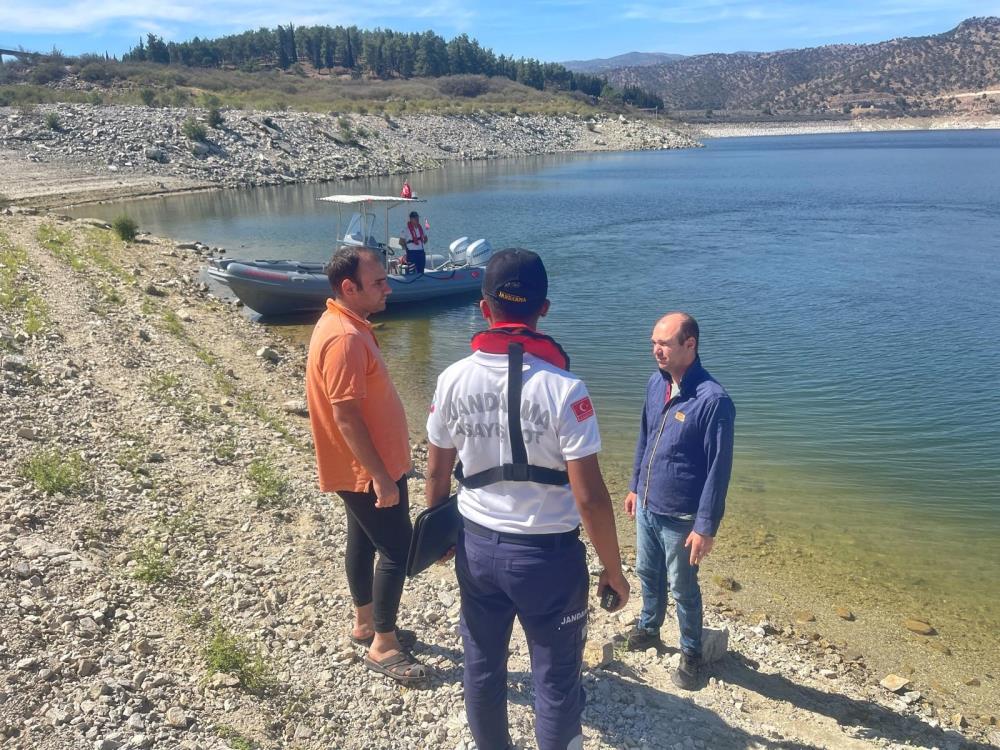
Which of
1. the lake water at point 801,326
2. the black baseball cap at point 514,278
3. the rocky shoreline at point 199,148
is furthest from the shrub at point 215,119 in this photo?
the black baseball cap at point 514,278

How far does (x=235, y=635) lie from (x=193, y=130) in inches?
1834

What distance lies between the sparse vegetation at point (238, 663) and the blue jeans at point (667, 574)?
2164 millimetres

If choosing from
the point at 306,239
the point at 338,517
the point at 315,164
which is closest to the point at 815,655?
the point at 338,517

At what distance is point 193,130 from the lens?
4466 cm

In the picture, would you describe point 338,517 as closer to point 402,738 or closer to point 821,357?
point 402,738

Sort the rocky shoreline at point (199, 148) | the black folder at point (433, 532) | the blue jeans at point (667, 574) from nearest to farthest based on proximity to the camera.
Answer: the black folder at point (433, 532)
the blue jeans at point (667, 574)
the rocky shoreline at point (199, 148)

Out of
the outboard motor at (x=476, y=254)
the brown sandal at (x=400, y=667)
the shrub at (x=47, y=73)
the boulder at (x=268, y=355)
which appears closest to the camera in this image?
the brown sandal at (x=400, y=667)

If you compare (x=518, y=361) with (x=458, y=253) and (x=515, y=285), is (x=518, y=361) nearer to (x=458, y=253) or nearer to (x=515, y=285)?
(x=515, y=285)

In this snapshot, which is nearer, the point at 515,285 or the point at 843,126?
the point at 515,285

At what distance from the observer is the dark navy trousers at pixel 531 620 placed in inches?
107

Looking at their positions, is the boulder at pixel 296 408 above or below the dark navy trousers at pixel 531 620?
below

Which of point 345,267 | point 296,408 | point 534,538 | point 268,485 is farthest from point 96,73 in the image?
point 534,538

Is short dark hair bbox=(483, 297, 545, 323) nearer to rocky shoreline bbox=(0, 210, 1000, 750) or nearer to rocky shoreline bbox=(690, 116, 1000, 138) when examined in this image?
rocky shoreline bbox=(0, 210, 1000, 750)

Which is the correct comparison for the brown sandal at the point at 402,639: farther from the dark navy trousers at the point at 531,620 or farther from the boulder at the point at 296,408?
the boulder at the point at 296,408
